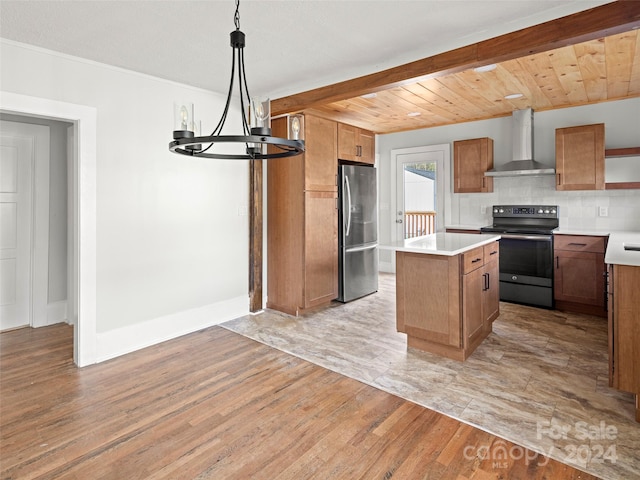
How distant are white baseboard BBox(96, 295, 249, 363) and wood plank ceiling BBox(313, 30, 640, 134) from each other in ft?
7.92

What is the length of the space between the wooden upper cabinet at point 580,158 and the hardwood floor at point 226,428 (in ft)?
11.2

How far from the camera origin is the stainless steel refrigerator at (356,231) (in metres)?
4.50

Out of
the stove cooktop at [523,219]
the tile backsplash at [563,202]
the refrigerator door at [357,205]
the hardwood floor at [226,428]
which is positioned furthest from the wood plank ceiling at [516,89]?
the hardwood floor at [226,428]

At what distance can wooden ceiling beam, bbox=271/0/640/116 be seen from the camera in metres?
2.10

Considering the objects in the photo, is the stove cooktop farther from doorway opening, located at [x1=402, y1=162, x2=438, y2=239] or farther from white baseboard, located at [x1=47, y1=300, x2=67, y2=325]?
white baseboard, located at [x1=47, y1=300, x2=67, y2=325]

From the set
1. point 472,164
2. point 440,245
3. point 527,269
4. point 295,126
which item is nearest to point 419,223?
point 472,164

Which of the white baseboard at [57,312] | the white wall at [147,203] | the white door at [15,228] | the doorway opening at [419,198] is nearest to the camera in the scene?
the white wall at [147,203]

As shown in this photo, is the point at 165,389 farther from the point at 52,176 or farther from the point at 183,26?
the point at 52,176

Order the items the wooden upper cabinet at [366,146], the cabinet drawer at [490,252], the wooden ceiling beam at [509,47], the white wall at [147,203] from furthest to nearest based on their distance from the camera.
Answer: the wooden upper cabinet at [366,146]
the cabinet drawer at [490,252]
the white wall at [147,203]
the wooden ceiling beam at [509,47]

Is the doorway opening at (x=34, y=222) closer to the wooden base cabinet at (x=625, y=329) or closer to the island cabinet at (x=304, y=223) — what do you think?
the island cabinet at (x=304, y=223)

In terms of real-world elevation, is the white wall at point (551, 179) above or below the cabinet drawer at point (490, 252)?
above

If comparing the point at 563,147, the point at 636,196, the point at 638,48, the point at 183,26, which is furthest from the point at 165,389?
the point at 636,196

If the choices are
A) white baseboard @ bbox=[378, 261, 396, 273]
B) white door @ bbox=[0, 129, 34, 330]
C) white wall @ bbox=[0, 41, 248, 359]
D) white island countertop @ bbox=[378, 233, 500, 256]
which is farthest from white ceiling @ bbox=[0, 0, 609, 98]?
white baseboard @ bbox=[378, 261, 396, 273]

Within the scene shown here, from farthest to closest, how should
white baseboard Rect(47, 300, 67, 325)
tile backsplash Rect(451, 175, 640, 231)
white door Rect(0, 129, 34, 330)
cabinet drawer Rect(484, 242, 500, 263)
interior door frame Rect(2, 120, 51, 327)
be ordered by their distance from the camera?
1. tile backsplash Rect(451, 175, 640, 231)
2. white baseboard Rect(47, 300, 67, 325)
3. interior door frame Rect(2, 120, 51, 327)
4. white door Rect(0, 129, 34, 330)
5. cabinet drawer Rect(484, 242, 500, 263)
